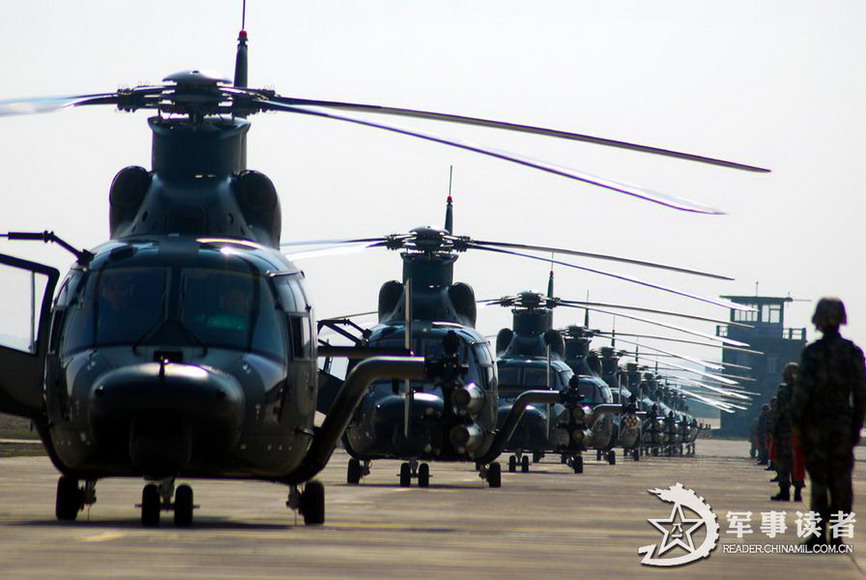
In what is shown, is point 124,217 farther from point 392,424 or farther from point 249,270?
point 392,424

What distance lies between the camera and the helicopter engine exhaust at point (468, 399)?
1694 cm

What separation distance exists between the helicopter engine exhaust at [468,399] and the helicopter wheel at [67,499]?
4.18m

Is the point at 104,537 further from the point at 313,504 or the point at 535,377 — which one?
the point at 535,377

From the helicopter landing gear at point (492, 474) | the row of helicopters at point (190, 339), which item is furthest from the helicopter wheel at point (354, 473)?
the row of helicopters at point (190, 339)

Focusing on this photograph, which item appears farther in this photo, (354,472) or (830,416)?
(354,472)

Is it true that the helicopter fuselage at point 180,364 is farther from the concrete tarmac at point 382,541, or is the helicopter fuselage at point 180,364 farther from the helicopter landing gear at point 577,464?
the helicopter landing gear at point 577,464

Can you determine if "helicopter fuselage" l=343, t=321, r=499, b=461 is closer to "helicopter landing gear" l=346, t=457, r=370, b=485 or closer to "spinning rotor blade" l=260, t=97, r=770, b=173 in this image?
"helicopter landing gear" l=346, t=457, r=370, b=485

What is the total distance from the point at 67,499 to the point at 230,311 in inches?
102

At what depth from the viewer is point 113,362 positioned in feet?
45.8

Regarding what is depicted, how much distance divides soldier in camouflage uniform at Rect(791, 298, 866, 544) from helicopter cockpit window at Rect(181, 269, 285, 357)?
523cm

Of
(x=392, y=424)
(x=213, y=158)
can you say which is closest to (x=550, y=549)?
(x=213, y=158)

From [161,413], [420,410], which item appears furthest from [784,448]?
[161,413]

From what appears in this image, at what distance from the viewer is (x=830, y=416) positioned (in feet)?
40.1

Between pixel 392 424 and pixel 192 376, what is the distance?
48.5 feet
